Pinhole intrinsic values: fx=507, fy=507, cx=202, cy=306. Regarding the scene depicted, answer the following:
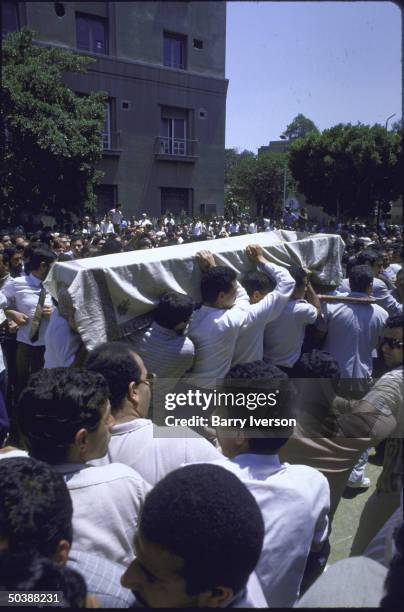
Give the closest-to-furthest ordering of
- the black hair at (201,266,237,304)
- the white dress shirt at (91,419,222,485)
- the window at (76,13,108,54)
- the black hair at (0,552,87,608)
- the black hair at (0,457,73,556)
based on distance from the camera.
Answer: the black hair at (0,552,87,608), the black hair at (0,457,73,556), the white dress shirt at (91,419,222,485), the black hair at (201,266,237,304), the window at (76,13,108,54)

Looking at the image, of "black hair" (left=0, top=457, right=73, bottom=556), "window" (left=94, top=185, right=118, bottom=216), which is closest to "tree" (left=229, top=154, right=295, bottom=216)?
"window" (left=94, top=185, right=118, bottom=216)

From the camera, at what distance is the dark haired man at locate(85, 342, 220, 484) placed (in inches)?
65.9

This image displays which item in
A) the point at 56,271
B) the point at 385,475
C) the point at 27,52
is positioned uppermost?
the point at 27,52

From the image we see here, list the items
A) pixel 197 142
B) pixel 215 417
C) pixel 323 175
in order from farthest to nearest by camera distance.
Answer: pixel 323 175, pixel 197 142, pixel 215 417

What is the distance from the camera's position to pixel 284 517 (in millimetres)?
1449

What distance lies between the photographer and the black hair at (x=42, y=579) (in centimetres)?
97

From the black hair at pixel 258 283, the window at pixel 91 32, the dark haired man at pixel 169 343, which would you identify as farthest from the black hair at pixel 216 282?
the window at pixel 91 32

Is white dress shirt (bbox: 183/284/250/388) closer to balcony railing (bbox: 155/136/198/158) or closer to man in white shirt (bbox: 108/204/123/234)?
man in white shirt (bbox: 108/204/123/234)

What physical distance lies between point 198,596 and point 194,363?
1.73m

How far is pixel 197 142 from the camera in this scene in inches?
476

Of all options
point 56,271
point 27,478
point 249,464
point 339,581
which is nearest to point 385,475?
point 249,464

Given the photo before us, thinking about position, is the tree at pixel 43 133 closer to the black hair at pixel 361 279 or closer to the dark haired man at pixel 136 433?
the black hair at pixel 361 279

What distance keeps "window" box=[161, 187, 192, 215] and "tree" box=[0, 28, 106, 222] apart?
4.12 m

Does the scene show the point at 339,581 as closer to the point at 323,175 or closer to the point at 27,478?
the point at 27,478
